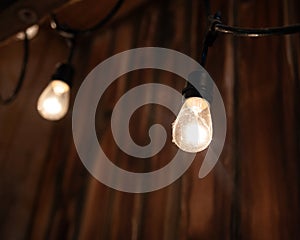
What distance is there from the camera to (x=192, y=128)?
630mm

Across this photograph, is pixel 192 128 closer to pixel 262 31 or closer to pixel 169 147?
pixel 262 31

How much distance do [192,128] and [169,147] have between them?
16.2 inches

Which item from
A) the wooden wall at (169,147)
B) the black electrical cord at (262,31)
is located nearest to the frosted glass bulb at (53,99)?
the wooden wall at (169,147)

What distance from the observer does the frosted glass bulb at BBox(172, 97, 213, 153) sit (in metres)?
0.62

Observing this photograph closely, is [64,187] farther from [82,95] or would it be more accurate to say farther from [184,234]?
[184,234]

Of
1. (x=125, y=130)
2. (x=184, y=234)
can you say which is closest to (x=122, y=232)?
(x=184, y=234)

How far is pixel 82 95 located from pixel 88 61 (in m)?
0.19

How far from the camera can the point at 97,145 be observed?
1.23 meters

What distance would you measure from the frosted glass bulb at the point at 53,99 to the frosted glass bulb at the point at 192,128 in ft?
1.17

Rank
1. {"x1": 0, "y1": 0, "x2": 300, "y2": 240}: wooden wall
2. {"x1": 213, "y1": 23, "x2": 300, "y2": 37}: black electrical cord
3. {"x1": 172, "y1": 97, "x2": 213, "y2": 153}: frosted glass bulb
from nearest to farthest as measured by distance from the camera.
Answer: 1. {"x1": 213, "y1": 23, "x2": 300, "y2": 37}: black electrical cord
2. {"x1": 172, "y1": 97, "x2": 213, "y2": 153}: frosted glass bulb
3. {"x1": 0, "y1": 0, "x2": 300, "y2": 240}: wooden wall

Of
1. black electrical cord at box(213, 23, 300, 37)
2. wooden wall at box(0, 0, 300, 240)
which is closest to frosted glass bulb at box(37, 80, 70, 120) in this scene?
wooden wall at box(0, 0, 300, 240)

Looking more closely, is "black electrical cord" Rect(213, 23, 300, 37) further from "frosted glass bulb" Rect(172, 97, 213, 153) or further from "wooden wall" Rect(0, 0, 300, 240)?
"wooden wall" Rect(0, 0, 300, 240)

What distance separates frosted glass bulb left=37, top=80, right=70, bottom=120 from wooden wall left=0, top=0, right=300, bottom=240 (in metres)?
0.29

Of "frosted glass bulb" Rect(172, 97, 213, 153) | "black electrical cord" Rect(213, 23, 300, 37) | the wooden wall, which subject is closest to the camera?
"black electrical cord" Rect(213, 23, 300, 37)
